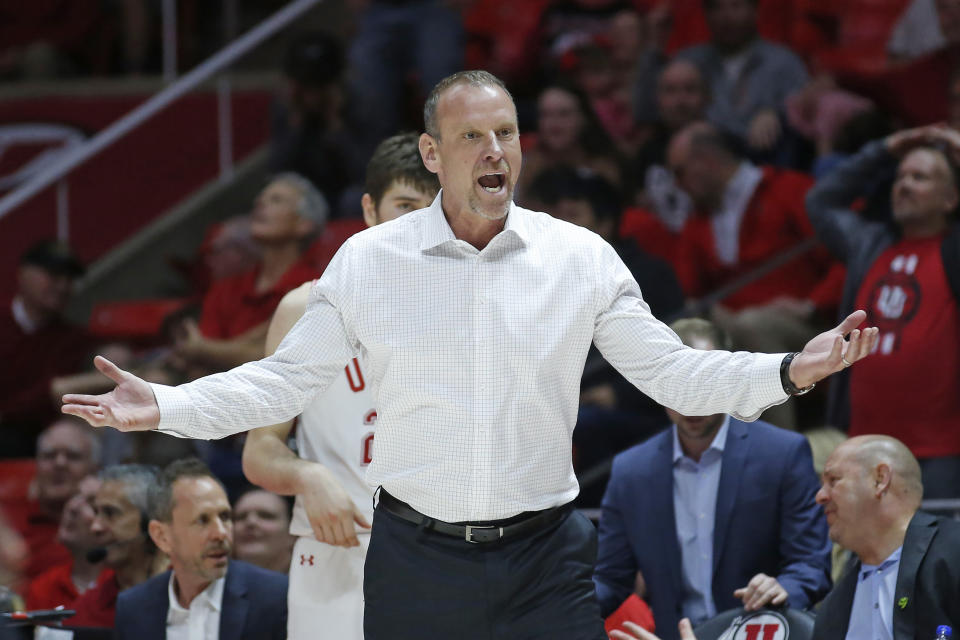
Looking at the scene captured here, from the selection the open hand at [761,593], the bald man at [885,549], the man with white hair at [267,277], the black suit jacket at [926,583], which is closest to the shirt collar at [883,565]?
the bald man at [885,549]

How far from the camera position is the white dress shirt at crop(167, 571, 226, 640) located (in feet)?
15.2

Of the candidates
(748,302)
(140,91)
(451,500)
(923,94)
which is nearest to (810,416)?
(748,302)

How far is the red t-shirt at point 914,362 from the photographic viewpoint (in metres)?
5.25

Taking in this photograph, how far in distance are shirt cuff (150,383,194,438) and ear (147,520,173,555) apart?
2.12m

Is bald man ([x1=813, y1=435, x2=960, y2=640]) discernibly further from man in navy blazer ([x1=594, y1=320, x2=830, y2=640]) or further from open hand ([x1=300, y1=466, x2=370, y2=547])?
open hand ([x1=300, y1=466, x2=370, y2=547])

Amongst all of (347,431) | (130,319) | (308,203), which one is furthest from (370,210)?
(130,319)

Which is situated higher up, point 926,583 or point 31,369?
point 31,369

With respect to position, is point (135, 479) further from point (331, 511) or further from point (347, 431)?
point (331, 511)

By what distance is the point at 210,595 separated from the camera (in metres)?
4.68

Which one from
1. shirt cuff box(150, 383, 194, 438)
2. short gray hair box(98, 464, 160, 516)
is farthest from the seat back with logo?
short gray hair box(98, 464, 160, 516)

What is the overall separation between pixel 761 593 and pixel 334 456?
4.24 ft

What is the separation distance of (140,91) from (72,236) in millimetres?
1385

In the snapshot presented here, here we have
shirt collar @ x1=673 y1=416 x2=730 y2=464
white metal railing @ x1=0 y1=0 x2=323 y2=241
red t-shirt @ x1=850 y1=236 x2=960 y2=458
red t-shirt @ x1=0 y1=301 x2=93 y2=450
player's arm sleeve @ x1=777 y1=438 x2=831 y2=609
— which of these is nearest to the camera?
player's arm sleeve @ x1=777 y1=438 x2=831 y2=609

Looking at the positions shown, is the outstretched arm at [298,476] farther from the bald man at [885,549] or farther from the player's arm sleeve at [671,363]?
the bald man at [885,549]
